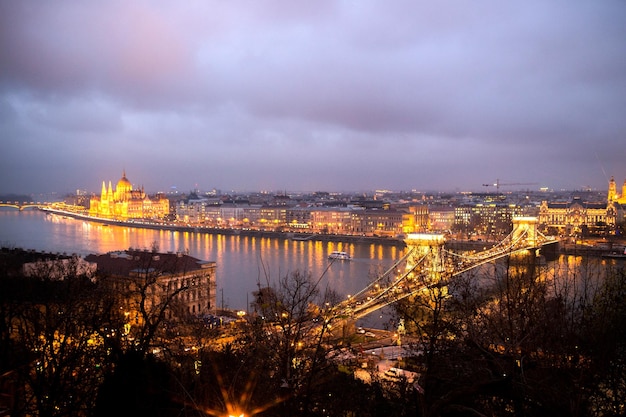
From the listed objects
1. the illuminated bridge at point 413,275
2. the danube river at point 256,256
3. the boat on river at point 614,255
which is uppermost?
the illuminated bridge at point 413,275

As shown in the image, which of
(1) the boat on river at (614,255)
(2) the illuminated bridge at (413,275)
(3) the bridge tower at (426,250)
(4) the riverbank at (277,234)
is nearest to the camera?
(2) the illuminated bridge at (413,275)

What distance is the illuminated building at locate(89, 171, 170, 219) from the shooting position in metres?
36.1

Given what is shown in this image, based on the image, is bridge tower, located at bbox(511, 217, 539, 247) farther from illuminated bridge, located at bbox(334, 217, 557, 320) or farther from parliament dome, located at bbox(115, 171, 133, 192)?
parliament dome, located at bbox(115, 171, 133, 192)

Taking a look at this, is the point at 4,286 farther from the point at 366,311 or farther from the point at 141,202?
the point at 141,202

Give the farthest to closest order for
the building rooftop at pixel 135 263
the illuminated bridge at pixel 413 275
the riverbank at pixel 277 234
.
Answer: the riverbank at pixel 277 234 → the building rooftop at pixel 135 263 → the illuminated bridge at pixel 413 275

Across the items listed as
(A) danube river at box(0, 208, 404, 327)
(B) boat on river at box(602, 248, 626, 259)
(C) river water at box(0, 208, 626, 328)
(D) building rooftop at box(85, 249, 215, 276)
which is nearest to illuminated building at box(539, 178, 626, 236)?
(B) boat on river at box(602, 248, 626, 259)

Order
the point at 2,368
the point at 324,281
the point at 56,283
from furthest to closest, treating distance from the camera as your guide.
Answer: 1. the point at 324,281
2. the point at 56,283
3. the point at 2,368

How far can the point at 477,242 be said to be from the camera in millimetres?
18828

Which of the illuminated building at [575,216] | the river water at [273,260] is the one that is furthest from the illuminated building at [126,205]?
the illuminated building at [575,216]

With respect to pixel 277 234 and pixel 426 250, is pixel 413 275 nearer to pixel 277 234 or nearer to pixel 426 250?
pixel 426 250

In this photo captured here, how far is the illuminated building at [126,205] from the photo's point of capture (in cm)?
3612

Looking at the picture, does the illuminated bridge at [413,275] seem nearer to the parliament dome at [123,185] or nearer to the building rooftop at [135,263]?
the building rooftop at [135,263]

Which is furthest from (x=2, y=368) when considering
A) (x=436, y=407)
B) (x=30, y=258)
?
(x=30, y=258)

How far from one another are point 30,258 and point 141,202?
1242 inches
